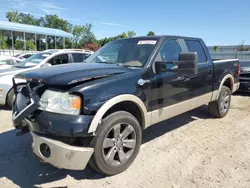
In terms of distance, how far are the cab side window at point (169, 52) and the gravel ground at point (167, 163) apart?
142 cm

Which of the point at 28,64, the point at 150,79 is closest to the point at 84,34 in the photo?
the point at 28,64

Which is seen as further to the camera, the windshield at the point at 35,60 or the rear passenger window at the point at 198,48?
the windshield at the point at 35,60

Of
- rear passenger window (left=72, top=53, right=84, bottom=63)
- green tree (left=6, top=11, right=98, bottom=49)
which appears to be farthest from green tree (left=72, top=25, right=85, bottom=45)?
rear passenger window (left=72, top=53, right=84, bottom=63)

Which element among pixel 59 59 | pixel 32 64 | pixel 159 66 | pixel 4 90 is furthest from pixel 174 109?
pixel 32 64

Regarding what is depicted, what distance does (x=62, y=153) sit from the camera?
104 inches

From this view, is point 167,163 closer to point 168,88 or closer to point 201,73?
point 168,88

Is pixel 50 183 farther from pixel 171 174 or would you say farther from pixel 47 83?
pixel 171 174

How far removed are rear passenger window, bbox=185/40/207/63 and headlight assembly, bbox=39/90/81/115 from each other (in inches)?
114

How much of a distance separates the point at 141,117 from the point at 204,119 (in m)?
2.82

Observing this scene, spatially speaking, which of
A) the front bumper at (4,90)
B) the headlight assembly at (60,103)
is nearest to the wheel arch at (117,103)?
the headlight assembly at (60,103)

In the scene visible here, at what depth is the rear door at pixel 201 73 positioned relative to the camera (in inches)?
179

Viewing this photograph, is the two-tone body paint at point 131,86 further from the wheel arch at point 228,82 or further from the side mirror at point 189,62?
the wheel arch at point 228,82

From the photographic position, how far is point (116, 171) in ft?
10.3

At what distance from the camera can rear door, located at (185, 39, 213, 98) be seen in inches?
179
